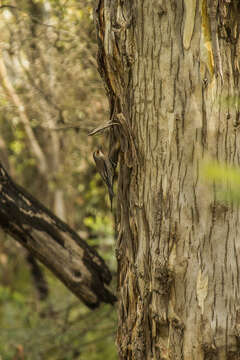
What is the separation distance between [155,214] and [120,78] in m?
0.61

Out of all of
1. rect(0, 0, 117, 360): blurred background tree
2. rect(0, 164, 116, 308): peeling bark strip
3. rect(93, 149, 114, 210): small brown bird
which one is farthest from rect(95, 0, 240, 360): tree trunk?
rect(0, 0, 117, 360): blurred background tree

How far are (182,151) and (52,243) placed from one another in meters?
1.04

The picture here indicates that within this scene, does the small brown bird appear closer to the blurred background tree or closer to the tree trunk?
the tree trunk

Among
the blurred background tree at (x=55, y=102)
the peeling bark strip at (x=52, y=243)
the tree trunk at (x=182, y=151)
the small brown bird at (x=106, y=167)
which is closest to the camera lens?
the tree trunk at (x=182, y=151)

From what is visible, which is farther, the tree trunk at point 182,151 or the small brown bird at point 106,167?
the small brown bird at point 106,167

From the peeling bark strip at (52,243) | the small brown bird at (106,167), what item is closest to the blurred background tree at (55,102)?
the peeling bark strip at (52,243)

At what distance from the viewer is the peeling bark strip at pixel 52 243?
2490 millimetres

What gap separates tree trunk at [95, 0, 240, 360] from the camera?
1.81m

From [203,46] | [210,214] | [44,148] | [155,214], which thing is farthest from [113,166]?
[44,148]

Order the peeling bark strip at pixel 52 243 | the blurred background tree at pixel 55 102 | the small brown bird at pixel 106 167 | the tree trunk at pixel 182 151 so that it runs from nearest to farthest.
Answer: the tree trunk at pixel 182 151
the small brown bird at pixel 106 167
the peeling bark strip at pixel 52 243
the blurred background tree at pixel 55 102

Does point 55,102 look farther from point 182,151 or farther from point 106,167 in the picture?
point 182,151

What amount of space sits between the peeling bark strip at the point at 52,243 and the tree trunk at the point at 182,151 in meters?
0.69

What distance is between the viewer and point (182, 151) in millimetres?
1853

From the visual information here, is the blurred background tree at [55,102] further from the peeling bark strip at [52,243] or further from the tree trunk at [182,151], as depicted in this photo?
the tree trunk at [182,151]
